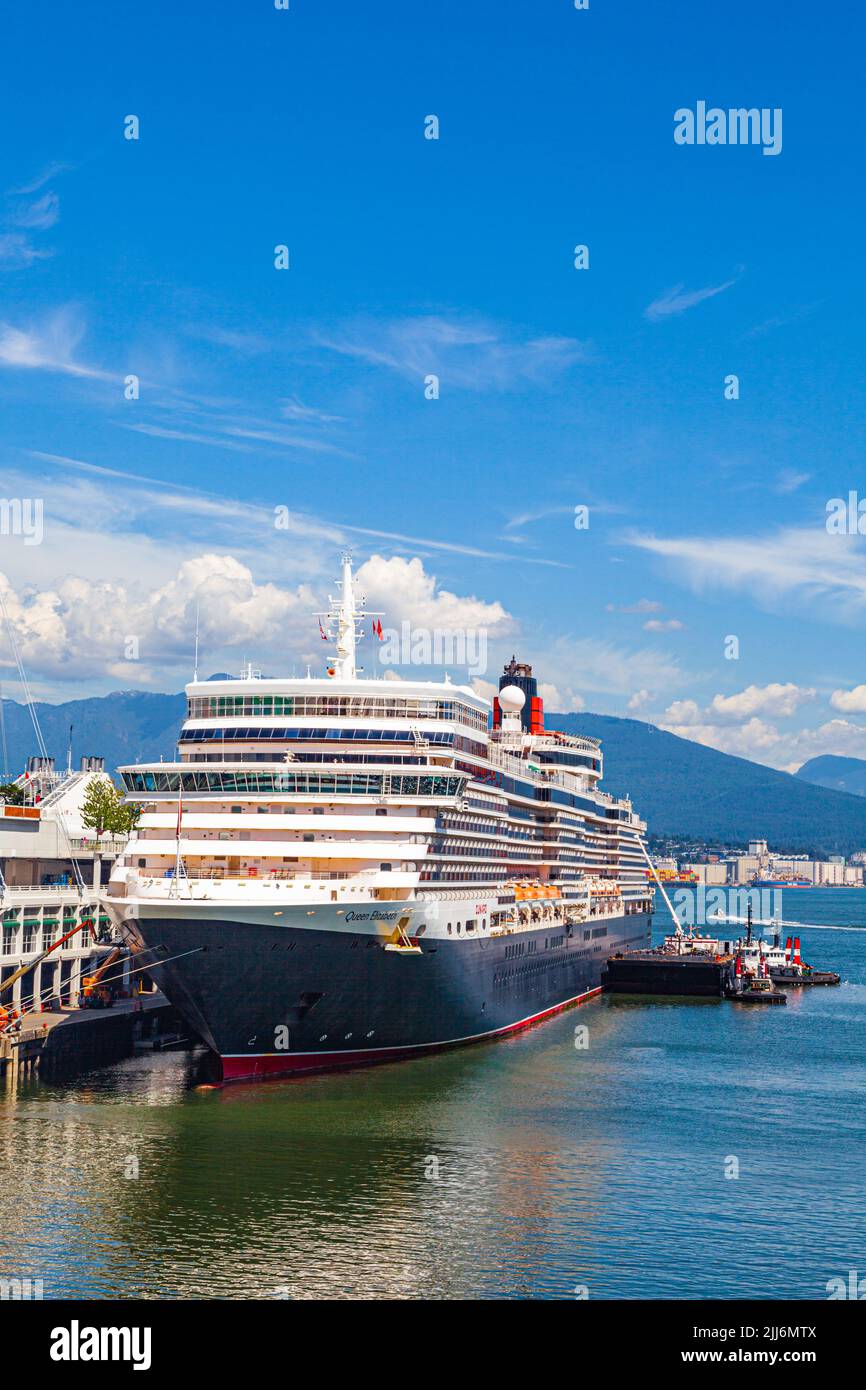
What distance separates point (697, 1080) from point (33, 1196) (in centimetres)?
3158

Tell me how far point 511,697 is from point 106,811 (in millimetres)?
26454

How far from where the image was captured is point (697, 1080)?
2281 inches

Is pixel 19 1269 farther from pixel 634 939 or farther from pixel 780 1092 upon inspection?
pixel 634 939

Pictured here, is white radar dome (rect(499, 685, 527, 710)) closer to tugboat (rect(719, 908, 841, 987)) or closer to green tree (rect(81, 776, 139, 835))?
green tree (rect(81, 776, 139, 835))

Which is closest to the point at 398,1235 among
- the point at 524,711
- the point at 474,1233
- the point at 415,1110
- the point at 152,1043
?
the point at 474,1233

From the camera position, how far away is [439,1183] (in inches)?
1508

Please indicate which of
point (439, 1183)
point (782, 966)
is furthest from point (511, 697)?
point (439, 1183)

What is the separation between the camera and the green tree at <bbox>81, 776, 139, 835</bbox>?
270ft

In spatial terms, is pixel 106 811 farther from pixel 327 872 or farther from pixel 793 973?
pixel 793 973

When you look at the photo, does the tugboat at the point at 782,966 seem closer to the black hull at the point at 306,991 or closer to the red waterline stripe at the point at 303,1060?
the black hull at the point at 306,991
